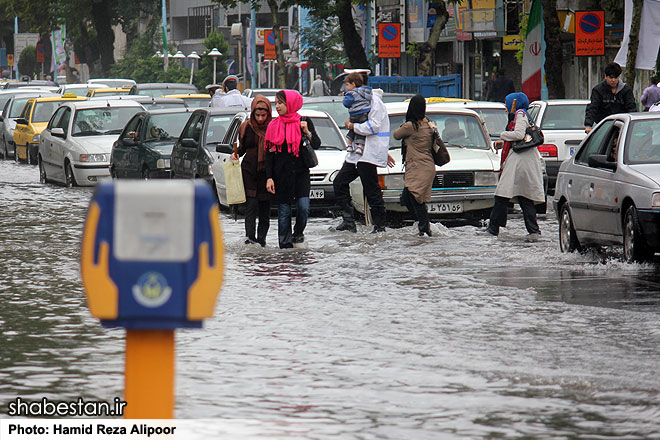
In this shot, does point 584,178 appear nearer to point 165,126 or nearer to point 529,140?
point 529,140

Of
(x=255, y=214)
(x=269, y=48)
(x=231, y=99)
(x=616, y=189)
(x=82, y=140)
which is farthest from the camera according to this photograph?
(x=269, y=48)

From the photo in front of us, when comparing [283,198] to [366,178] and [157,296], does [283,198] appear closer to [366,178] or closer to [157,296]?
[366,178]

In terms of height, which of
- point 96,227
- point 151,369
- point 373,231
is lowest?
point 373,231

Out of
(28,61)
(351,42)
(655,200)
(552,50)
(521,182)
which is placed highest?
(28,61)

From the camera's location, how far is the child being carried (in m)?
15.9

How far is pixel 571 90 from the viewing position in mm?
40219

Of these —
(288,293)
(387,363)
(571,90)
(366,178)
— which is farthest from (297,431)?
(571,90)

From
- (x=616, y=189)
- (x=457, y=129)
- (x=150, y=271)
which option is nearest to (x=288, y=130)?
(x=616, y=189)

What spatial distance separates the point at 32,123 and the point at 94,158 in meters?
9.38

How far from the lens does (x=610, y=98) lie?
18.4 m

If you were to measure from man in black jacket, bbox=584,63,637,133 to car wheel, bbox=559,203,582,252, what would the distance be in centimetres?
446

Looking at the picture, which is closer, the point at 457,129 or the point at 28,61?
the point at 457,129

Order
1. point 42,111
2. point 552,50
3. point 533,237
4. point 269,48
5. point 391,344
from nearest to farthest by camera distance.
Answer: point 391,344 → point 533,237 → point 552,50 → point 42,111 → point 269,48

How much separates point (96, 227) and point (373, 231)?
12779mm
